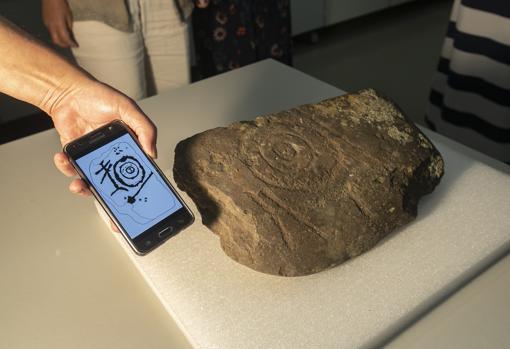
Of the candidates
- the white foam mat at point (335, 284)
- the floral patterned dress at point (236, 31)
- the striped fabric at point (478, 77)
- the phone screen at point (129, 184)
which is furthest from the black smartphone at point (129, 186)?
the striped fabric at point (478, 77)

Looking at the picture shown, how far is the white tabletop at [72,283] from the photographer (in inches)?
31.6

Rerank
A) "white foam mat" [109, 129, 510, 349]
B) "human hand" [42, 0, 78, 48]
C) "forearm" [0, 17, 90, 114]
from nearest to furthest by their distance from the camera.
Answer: "white foam mat" [109, 129, 510, 349], "forearm" [0, 17, 90, 114], "human hand" [42, 0, 78, 48]

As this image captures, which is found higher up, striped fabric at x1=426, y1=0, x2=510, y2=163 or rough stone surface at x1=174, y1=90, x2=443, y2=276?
rough stone surface at x1=174, y1=90, x2=443, y2=276

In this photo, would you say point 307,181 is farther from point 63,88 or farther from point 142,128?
point 63,88

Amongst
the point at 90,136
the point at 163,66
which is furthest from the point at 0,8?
the point at 90,136

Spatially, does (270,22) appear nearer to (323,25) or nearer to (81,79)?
(81,79)

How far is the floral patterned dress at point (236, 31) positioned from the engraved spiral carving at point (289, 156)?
0.95 metres

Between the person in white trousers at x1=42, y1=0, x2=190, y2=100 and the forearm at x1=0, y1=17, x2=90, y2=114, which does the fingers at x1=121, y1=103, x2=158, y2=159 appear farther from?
the person in white trousers at x1=42, y1=0, x2=190, y2=100

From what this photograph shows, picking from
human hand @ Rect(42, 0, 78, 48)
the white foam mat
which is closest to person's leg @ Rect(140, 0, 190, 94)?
human hand @ Rect(42, 0, 78, 48)

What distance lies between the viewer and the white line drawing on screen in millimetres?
828

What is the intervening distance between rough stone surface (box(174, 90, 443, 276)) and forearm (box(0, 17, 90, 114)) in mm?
297

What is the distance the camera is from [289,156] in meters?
0.91

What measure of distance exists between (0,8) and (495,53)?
1.98 metres

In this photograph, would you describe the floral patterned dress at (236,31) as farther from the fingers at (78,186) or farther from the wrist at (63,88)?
the fingers at (78,186)
